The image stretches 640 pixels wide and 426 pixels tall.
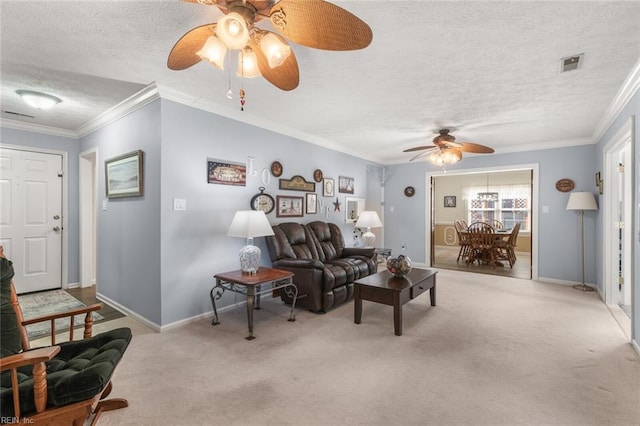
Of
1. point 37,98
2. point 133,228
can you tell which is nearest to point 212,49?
point 133,228

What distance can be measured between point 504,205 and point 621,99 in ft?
20.5

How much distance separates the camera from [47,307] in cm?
371

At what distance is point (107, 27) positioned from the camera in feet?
6.49

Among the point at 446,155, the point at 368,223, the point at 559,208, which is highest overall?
the point at 446,155

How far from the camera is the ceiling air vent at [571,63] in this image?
2.31 meters

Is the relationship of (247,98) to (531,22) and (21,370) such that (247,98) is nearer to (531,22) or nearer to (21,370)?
(531,22)

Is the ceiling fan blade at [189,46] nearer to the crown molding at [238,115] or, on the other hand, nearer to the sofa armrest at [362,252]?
the crown molding at [238,115]

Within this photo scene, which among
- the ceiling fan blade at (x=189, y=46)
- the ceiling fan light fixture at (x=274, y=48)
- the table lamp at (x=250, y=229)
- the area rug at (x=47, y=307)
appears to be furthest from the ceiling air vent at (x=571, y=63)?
the area rug at (x=47, y=307)

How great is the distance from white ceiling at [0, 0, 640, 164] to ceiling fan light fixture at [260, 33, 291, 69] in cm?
52

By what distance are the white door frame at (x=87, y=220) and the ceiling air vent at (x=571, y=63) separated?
567 cm

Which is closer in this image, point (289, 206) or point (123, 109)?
point (123, 109)

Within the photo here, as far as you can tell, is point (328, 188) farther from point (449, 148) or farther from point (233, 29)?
point (233, 29)

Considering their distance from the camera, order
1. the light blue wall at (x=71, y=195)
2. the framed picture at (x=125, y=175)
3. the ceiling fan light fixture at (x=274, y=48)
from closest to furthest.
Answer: the ceiling fan light fixture at (x=274, y=48) → the framed picture at (x=125, y=175) → the light blue wall at (x=71, y=195)

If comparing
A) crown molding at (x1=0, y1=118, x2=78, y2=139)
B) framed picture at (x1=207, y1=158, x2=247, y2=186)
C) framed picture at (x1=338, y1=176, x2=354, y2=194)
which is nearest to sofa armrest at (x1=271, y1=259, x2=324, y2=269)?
framed picture at (x1=207, y1=158, x2=247, y2=186)
